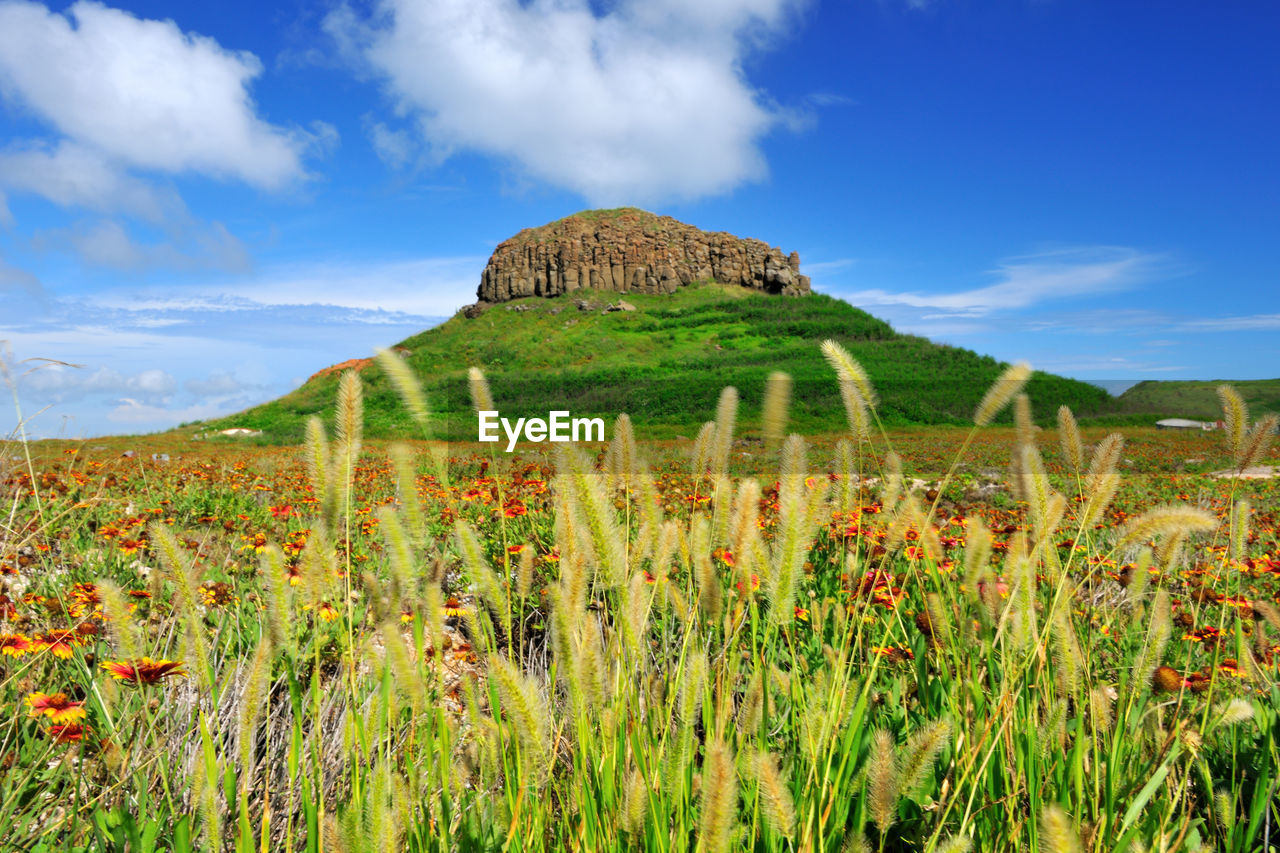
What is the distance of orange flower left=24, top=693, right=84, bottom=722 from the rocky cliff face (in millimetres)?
59899

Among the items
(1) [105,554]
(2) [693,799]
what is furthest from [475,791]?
(1) [105,554]

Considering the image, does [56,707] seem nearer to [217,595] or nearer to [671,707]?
[217,595]

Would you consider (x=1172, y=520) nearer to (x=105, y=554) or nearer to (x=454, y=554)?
(x=454, y=554)

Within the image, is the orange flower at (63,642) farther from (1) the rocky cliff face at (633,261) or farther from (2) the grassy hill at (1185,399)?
(1) the rocky cliff face at (633,261)

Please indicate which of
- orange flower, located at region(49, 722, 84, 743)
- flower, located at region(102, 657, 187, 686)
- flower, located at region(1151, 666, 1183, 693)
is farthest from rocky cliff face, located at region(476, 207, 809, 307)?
flower, located at region(102, 657, 187, 686)

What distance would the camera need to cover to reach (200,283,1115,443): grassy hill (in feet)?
97.4

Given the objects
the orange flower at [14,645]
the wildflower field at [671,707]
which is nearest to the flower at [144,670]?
the wildflower field at [671,707]

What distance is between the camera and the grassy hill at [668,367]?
29.7 meters

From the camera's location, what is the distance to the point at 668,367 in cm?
4156

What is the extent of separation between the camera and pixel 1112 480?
1584 millimetres

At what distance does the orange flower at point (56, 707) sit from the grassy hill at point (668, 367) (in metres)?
19.9

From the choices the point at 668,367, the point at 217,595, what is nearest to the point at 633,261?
the point at 668,367

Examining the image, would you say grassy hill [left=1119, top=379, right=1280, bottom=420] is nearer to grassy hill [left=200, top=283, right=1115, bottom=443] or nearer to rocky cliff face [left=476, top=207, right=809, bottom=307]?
grassy hill [left=200, top=283, right=1115, bottom=443]

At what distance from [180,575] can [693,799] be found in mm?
1059
